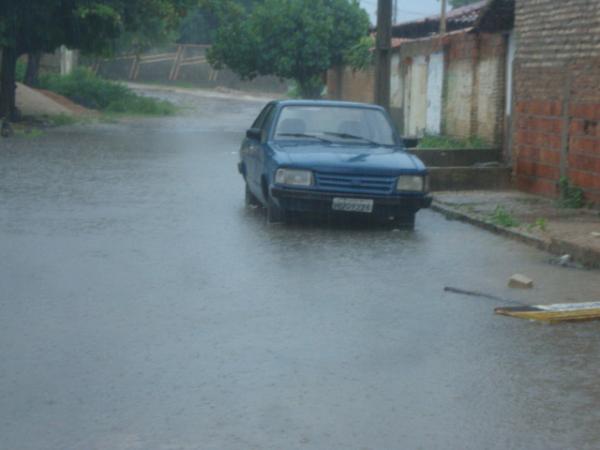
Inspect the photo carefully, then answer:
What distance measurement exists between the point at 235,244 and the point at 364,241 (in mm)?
1448

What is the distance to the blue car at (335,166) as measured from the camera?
1381 centimetres

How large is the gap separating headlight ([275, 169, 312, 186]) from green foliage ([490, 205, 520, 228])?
2358 mm

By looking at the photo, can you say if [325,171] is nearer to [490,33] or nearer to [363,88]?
[490,33]

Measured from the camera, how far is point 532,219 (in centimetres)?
1498

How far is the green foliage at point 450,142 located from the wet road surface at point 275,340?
8.90 meters

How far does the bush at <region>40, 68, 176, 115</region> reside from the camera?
50.6m

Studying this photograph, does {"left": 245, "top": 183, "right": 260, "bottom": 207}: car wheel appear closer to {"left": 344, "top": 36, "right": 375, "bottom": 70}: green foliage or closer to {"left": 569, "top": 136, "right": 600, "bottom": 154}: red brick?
{"left": 569, "top": 136, "right": 600, "bottom": 154}: red brick

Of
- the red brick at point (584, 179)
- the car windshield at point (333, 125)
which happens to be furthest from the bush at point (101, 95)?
the car windshield at point (333, 125)

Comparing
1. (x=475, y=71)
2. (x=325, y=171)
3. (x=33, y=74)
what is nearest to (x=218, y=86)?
(x=33, y=74)

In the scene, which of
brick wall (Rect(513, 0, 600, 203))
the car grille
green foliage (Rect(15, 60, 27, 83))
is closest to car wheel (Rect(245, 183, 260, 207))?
the car grille

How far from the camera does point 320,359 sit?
7.50m

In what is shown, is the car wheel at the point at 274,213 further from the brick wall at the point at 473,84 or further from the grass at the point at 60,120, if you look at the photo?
the grass at the point at 60,120

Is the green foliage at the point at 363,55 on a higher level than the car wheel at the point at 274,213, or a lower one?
higher

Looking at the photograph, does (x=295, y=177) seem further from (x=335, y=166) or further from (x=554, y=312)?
(x=554, y=312)
